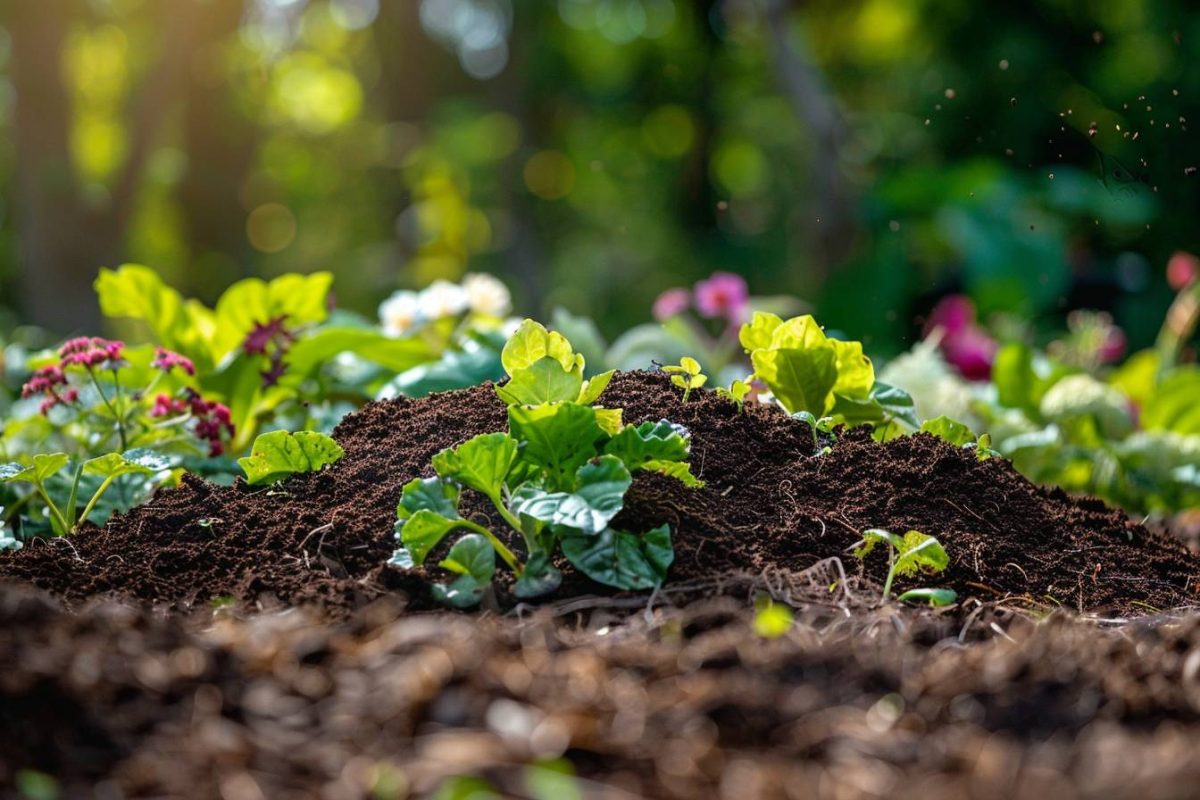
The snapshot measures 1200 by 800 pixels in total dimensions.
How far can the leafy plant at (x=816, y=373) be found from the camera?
6.13 feet

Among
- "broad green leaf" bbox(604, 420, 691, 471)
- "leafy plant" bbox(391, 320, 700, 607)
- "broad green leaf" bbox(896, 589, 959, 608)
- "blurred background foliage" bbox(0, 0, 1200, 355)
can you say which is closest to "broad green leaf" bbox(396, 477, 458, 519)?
"leafy plant" bbox(391, 320, 700, 607)

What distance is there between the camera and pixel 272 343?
8.28 ft

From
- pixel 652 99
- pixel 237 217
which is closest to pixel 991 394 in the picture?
pixel 652 99

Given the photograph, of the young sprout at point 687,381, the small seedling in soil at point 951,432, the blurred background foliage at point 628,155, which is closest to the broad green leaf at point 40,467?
the young sprout at point 687,381

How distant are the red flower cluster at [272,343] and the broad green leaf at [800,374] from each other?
3.44 feet

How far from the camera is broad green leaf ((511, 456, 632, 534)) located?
4.25ft

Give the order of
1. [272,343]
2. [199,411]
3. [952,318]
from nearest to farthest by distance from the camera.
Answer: [199,411] → [272,343] → [952,318]

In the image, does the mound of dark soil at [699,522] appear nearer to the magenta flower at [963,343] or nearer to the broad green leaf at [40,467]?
the broad green leaf at [40,467]

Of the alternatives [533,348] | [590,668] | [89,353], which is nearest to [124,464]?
[89,353]

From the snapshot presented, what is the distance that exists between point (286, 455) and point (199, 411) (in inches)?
23.8

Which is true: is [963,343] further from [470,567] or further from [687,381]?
[470,567]

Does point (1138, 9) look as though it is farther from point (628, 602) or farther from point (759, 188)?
point (628, 602)

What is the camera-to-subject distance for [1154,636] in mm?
1304

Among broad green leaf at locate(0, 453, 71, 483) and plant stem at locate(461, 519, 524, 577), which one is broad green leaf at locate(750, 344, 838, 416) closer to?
plant stem at locate(461, 519, 524, 577)
